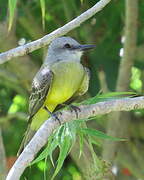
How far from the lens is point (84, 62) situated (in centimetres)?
611

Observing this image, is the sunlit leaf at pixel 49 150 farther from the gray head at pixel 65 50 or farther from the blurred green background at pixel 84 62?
the blurred green background at pixel 84 62

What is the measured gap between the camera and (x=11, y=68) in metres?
6.72

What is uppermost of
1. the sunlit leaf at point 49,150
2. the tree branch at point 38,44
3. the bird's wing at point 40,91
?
the tree branch at point 38,44

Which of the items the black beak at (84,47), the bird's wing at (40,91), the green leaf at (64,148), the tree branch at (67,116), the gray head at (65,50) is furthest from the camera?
the gray head at (65,50)

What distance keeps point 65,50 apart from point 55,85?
0.48 meters

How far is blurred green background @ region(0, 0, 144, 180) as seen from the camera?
627 centimetres

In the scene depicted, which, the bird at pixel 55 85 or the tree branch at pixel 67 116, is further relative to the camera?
the bird at pixel 55 85

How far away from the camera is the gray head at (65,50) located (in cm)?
553

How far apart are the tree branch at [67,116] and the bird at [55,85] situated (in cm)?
120

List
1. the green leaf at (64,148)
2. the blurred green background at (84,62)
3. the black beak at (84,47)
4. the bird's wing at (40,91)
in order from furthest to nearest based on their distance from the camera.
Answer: the blurred green background at (84,62) < the black beak at (84,47) < the bird's wing at (40,91) < the green leaf at (64,148)

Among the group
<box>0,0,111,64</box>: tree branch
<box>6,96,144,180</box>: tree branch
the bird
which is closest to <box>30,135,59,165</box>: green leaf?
<box>6,96,144,180</box>: tree branch

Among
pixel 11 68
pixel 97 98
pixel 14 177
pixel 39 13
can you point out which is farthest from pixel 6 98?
pixel 14 177

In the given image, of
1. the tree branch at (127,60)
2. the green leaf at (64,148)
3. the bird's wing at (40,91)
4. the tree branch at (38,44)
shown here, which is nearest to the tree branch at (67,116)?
the green leaf at (64,148)

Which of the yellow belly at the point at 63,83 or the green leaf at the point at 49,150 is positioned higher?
the yellow belly at the point at 63,83
